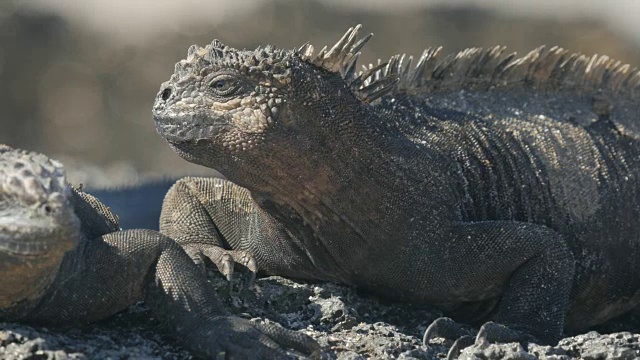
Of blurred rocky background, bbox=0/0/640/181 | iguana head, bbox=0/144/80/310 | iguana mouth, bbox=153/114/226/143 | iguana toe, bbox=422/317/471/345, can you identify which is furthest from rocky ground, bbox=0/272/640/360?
blurred rocky background, bbox=0/0/640/181

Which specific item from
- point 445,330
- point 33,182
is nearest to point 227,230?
point 445,330

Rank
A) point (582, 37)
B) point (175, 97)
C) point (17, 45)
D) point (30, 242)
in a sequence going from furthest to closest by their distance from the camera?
point (17, 45), point (582, 37), point (175, 97), point (30, 242)

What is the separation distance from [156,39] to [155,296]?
463 inches

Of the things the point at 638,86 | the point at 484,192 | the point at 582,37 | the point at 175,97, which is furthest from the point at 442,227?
the point at 582,37

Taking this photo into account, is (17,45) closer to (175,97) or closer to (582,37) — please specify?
(582,37)

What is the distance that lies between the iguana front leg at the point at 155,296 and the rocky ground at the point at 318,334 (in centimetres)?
8

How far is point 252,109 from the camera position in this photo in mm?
4590

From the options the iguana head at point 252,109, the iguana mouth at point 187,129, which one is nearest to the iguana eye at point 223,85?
the iguana head at point 252,109

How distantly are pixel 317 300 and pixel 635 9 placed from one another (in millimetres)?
12800

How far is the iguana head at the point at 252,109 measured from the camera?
4562 millimetres

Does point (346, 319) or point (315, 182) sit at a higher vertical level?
point (315, 182)

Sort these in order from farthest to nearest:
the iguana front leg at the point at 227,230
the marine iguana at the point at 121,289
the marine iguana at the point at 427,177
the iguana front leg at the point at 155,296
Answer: the iguana front leg at the point at 227,230, the marine iguana at the point at 427,177, the iguana front leg at the point at 155,296, the marine iguana at the point at 121,289

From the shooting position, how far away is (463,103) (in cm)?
572

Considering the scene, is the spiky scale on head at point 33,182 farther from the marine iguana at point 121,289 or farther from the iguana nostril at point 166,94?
the iguana nostril at point 166,94
